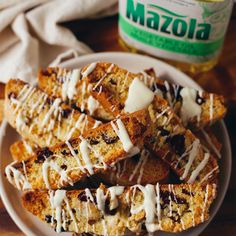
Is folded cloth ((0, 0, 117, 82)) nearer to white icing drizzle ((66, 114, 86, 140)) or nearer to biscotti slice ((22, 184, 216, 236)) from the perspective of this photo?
white icing drizzle ((66, 114, 86, 140))

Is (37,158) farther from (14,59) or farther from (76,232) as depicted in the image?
(14,59)

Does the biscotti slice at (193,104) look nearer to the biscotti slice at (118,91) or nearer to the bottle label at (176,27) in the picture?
the biscotti slice at (118,91)

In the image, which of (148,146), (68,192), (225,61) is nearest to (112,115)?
(148,146)

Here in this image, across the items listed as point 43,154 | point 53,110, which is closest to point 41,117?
point 53,110

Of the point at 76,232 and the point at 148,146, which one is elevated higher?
the point at 148,146

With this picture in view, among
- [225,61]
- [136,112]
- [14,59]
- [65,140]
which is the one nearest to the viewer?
[136,112]

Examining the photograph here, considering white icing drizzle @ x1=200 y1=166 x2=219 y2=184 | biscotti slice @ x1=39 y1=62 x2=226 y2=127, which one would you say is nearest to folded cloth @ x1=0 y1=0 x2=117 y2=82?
biscotti slice @ x1=39 y1=62 x2=226 y2=127
